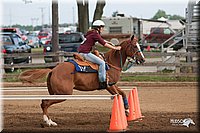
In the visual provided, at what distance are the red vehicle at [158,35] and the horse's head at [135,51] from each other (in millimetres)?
38383

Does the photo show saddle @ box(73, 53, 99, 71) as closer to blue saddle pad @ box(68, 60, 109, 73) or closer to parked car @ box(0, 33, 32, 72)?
blue saddle pad @ box(68, 60, 109, 73)

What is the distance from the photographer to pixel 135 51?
12422 mm

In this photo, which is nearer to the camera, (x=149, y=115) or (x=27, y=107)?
(x=149, y=115)

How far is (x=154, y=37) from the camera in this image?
51625 mm

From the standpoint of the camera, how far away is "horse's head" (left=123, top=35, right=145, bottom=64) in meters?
12.4

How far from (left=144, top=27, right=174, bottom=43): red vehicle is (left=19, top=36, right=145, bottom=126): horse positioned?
1511 inches

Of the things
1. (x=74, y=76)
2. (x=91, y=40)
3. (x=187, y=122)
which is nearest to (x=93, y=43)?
(x=91, y=40)

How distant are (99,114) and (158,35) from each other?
3857 cm

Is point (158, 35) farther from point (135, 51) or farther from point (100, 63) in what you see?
point (100, 63)

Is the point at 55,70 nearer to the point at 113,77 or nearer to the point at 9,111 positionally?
the point at 113,77

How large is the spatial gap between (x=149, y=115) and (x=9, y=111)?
3961 millimetres

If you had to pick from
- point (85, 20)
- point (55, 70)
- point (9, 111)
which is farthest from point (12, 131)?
point (85, 20)

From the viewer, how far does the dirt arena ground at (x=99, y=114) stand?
36.2 ft

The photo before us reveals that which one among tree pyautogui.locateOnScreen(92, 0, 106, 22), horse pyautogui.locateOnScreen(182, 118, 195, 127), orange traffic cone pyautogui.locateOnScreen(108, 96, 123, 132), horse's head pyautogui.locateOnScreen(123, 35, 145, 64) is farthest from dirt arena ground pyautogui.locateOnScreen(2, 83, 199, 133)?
tree pyautogui.locateOnScreen(92, 0, 106, 22)
